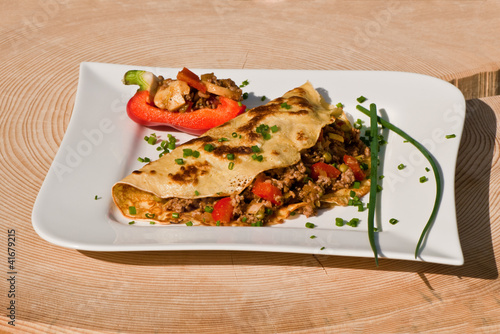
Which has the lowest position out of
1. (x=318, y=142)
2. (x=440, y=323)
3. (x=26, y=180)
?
(x=440, y=323)

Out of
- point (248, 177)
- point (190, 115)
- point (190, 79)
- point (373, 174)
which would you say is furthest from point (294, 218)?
point (190, 79)

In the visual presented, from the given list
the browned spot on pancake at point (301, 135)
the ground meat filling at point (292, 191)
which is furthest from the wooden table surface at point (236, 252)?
the browned spot on pancake at point (301, 135)

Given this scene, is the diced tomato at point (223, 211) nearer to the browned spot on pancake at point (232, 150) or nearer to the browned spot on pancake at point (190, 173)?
the browned spot on pancake at point (190, 173)

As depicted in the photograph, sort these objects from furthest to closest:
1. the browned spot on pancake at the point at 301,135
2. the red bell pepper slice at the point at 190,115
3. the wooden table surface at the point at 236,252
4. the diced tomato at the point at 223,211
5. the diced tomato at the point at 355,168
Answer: the red bell pepper slice at the point at 190,115, the diced tomato at the point at 355,168, the browned spot on pancake at the point at 301,135, the diced tomato at the point at 223,211, the wooden table surface at the point at 236,252

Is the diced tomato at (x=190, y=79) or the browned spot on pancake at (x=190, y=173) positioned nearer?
the browned spot on pancake at (x=190, y=173)

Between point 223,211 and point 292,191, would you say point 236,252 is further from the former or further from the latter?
point 292,191

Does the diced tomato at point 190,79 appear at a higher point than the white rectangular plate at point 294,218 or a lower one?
higher

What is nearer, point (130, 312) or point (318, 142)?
point (130, 312)

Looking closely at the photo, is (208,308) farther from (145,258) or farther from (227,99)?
(227,99)

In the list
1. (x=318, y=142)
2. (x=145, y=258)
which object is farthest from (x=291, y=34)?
(x=145, y=258)
